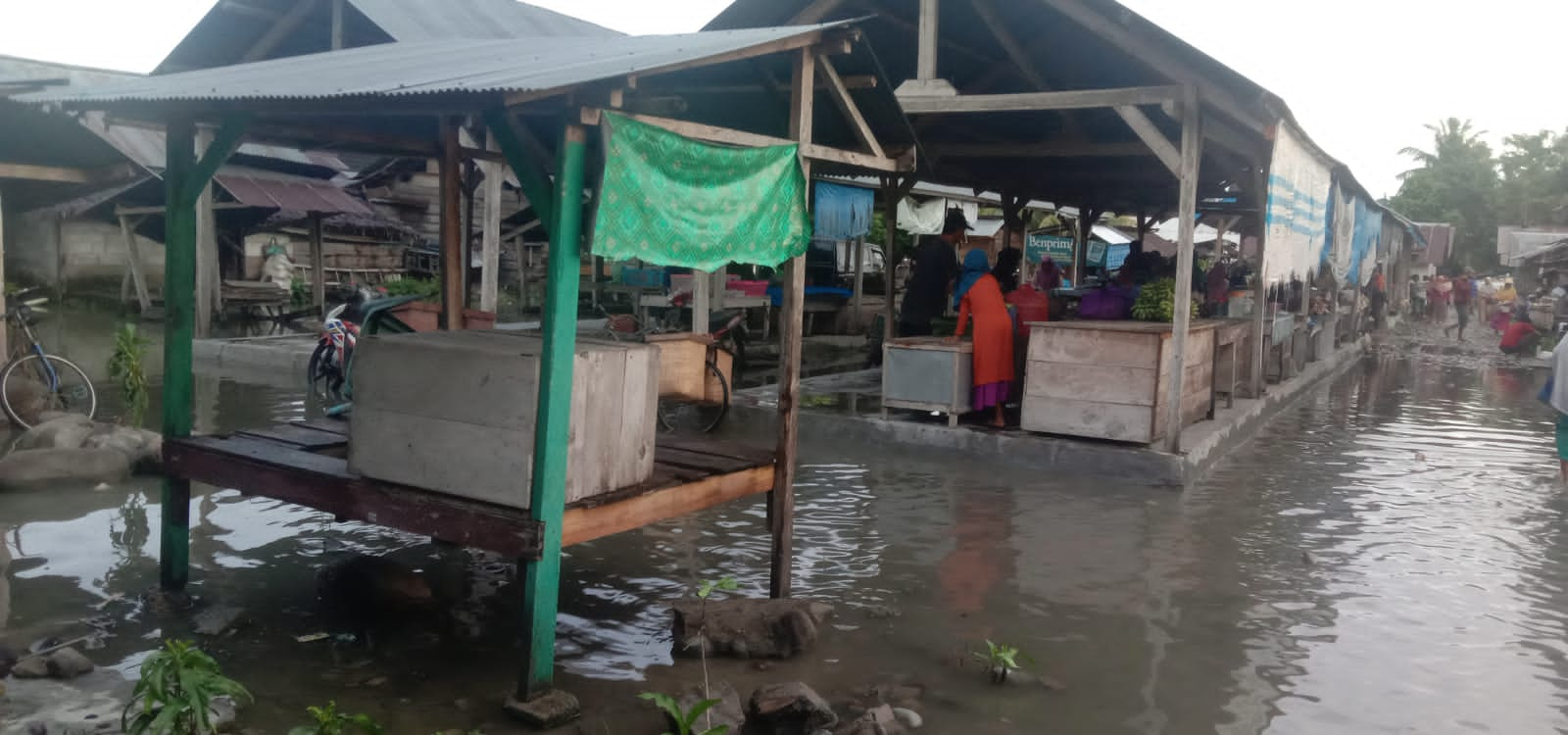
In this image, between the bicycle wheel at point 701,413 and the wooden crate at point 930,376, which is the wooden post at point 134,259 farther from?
the wooden crate at point 930,376

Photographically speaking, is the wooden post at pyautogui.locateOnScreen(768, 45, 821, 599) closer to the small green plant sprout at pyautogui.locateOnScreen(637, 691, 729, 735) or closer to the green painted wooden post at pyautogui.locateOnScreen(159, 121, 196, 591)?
the small green plant sprout at pyautogui.locateOnScreen(637, 691, 729, 735)

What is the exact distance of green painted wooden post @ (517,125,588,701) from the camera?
425 centimetres

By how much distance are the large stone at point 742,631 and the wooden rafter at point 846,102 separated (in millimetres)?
2576

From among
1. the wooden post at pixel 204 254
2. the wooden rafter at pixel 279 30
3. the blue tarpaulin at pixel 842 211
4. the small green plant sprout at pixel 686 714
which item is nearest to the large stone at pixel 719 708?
the small green plant sprout at pixel 686 714

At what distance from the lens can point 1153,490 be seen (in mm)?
8961

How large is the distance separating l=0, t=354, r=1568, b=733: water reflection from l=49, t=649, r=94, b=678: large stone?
0.65 ft

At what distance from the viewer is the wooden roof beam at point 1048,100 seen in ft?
30.1

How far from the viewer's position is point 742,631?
5160 millimetres

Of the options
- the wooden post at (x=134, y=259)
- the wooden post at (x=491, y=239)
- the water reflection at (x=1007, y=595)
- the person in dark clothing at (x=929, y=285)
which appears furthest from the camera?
the wooden post at (x=134, y=259)

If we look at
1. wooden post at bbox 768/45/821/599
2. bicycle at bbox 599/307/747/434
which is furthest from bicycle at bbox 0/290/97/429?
wooden post at bbox 768/45/821/599

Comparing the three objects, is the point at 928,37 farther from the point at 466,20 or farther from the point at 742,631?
the point at 466,20

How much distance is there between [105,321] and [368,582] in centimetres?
1760

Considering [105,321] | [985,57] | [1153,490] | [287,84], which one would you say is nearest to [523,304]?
[105,321]

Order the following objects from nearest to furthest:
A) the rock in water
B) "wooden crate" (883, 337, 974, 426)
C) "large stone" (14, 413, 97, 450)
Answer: the rock in water → "large stone" (14, 413, 97, 450) → "wooden crate" (883, 337, 974, 426)
